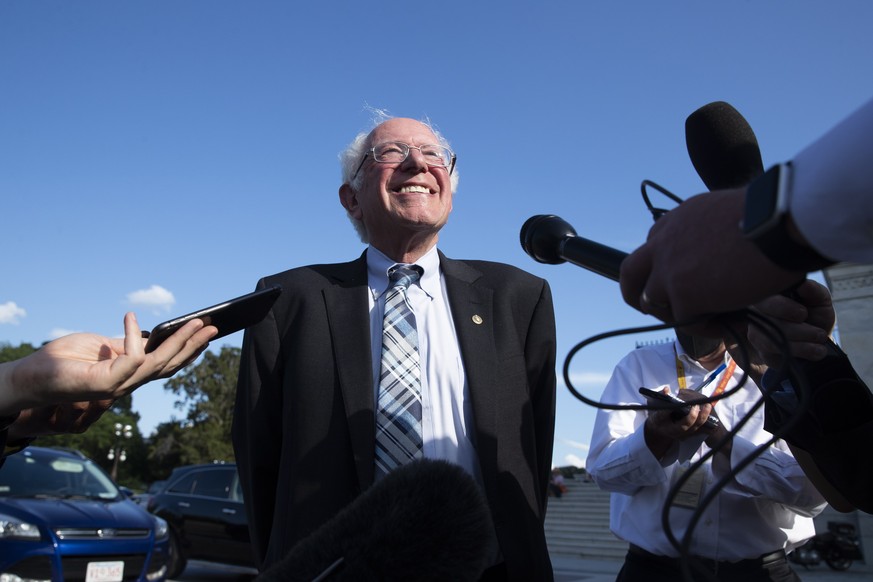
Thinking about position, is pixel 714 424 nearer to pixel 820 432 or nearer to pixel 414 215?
pixel 820 432

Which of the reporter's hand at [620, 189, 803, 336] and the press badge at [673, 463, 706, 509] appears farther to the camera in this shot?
the press badge at [673, 463, 706, 509]

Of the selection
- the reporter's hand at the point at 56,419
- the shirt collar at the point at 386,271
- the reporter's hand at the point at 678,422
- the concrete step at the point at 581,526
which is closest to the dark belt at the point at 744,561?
the reporter's hand at the point at 678,422

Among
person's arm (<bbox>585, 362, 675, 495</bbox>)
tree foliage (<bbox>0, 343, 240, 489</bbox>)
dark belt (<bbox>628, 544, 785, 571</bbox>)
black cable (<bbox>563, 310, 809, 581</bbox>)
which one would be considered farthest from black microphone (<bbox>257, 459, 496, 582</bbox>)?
tree foliage (<bbox>0, 343, 240, 489</bbox>)

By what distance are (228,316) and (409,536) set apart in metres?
0.88

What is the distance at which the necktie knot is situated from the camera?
2.82 meters

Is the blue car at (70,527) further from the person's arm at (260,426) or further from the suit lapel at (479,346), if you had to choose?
the suit lapel at (479,346)

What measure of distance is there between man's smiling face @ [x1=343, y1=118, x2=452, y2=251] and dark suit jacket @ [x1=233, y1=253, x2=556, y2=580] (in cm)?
17

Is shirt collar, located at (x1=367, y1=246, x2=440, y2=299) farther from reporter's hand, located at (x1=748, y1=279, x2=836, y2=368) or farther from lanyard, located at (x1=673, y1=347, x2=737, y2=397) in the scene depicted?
reporter's hand, located at (x1=748, y1=279, x2=836, y2=368)

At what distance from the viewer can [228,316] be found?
184 cm

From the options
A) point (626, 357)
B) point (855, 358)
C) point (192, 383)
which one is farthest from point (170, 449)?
point (626, 357)

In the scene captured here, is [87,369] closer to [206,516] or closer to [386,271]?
[386,271]

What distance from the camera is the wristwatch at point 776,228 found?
3.60 ft

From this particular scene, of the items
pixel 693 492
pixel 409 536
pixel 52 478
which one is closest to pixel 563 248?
pixel 409 536

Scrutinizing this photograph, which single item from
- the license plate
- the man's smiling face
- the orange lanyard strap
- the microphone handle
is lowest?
the license plate
